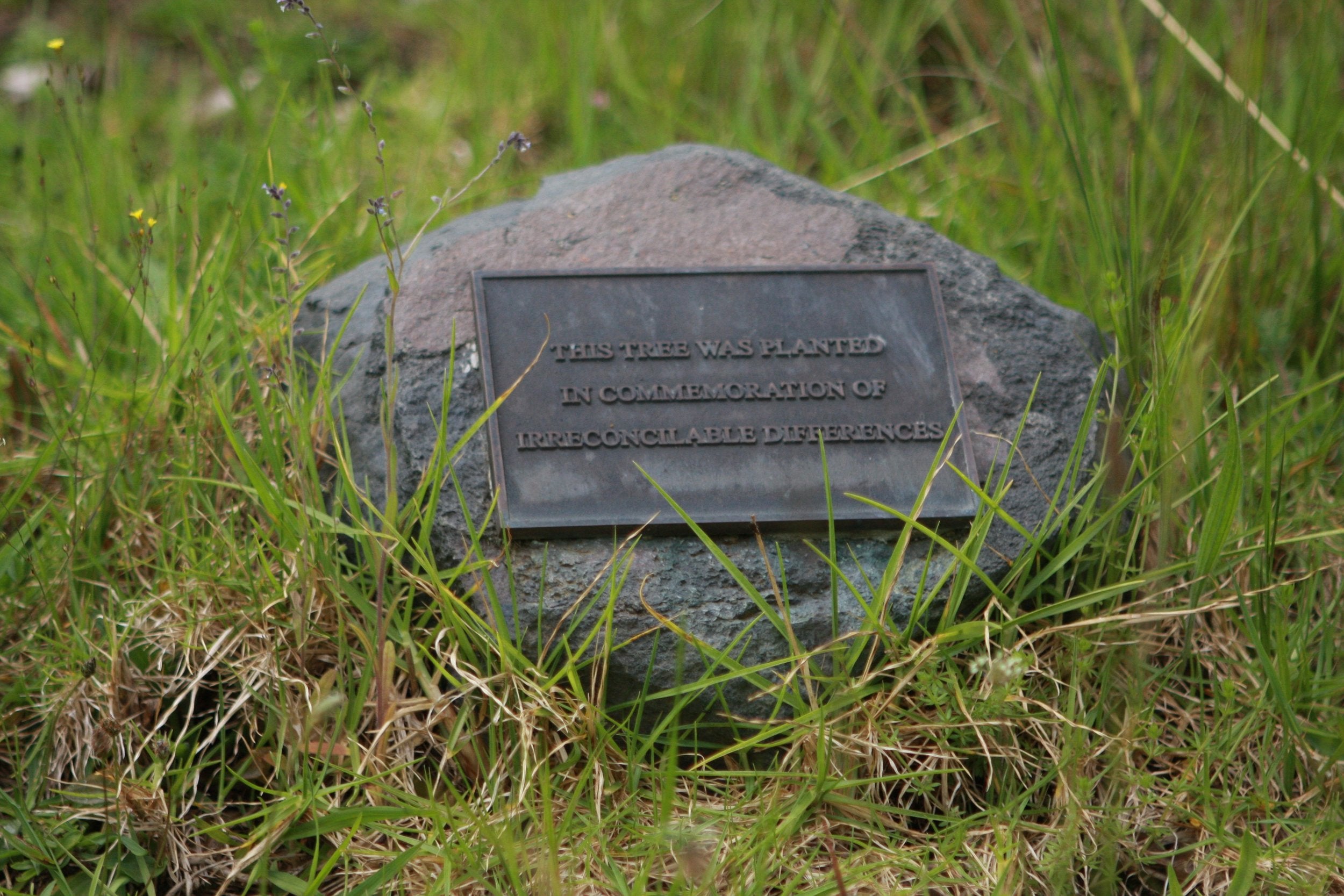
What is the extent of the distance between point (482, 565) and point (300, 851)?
1.73 feet

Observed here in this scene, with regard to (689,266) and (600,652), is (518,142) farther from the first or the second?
(600,652)

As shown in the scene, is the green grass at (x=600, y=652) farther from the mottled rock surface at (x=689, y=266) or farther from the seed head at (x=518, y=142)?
the seed head at (x=518, y=142)

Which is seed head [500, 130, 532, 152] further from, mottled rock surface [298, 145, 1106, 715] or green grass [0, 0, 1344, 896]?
green grass [0, 0, 1344, 896]

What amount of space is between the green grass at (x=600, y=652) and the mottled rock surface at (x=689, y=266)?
0.07 m

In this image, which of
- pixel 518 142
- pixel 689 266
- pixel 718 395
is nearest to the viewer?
pixel 518 142

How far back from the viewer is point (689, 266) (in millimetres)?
2334

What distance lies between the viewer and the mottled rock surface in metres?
1.96

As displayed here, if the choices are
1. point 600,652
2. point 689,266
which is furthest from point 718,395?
point 600,652

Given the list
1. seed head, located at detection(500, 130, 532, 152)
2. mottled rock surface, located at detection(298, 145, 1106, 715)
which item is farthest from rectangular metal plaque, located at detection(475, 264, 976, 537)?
seed head, located at detection(500, 130, 532, 152)

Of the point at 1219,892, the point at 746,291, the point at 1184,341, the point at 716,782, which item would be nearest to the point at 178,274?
the point at 746,291

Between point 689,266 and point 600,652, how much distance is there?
0.85 m

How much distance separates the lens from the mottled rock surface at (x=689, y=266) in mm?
1957

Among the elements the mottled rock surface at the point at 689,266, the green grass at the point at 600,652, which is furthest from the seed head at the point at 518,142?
the green grass at the point at 600,652

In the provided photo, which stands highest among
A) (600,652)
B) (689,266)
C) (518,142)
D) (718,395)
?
(518,142)
